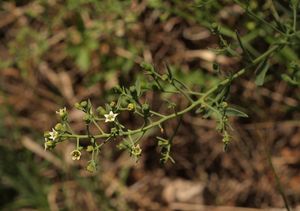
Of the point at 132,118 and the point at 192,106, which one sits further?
the point at 132,118

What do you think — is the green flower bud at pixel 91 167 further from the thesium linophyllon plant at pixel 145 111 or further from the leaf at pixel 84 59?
the leaf at pixel 84 59

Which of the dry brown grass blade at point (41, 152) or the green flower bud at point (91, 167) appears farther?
the dry brown grass blade at point (41, 152)

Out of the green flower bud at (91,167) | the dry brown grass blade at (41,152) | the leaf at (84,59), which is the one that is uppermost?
the green flower bud at (91,167)

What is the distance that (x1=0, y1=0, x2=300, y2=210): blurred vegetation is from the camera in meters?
4.18

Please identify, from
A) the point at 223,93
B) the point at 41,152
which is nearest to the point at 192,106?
the point at 223,93

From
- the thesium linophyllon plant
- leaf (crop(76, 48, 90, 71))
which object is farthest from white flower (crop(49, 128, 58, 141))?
leaf (crop(76, 48, 90, 71))

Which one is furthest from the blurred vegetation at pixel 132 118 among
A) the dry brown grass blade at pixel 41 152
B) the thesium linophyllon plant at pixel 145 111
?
the thesium linophyllon plant at pixel 145 111

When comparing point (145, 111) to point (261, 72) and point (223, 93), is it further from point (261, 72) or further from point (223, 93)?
point (261, 72)

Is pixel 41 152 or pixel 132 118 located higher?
pixel 132 118

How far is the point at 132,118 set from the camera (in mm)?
4562

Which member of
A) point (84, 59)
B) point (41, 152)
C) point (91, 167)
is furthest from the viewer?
point (41, 152)

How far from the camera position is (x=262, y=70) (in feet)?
8.69

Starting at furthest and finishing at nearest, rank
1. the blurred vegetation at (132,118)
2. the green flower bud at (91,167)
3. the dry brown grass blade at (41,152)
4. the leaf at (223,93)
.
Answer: the dry brown grass blade at (41,152) → the blurred vegetation at (132,118) → the leaf at (223,93) → the green flower bud at (91,167)

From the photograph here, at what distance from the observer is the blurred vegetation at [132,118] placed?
418 centimetres
